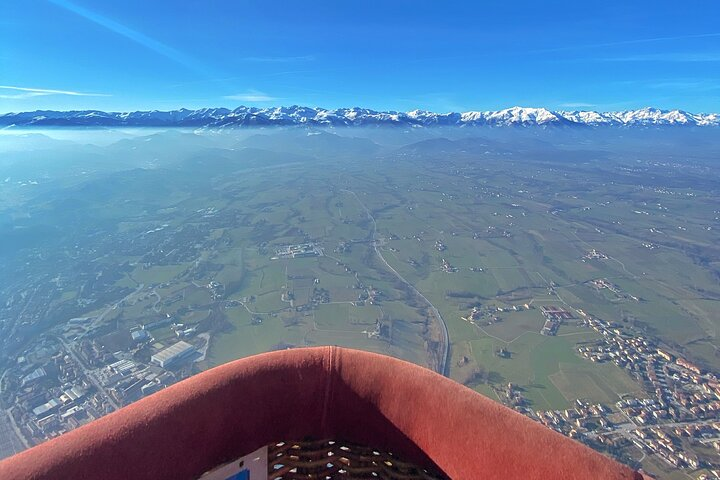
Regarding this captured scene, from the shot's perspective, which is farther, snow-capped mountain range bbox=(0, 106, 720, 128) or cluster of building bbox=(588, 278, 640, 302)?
snow-capped mountain range bbox=(0, 106, 720, 128)

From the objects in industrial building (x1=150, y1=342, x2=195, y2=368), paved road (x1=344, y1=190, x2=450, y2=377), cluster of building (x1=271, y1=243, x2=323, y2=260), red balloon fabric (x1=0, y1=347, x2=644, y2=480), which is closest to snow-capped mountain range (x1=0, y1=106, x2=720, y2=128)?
cluster of building (x1=271, y1=243, x2=323, y2=260)

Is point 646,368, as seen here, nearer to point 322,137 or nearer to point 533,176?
point 533,176

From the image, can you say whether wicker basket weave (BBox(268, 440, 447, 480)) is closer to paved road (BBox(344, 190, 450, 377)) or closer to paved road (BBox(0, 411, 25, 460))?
paved road (BBox(344, 190, 450, 377))

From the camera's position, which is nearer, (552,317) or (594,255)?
(552,317)

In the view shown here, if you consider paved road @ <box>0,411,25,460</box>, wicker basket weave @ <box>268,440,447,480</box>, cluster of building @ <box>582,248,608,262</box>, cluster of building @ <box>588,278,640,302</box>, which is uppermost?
wicker basket weave @ <box>268,440,447,480</box>

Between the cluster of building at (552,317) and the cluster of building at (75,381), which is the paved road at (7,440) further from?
the cluster of building at (552,317)

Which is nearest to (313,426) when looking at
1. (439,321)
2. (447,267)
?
(439,321)

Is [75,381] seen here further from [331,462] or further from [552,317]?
[552,317]

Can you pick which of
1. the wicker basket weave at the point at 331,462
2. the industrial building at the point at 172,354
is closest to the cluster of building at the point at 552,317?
the industrial building at the point at 172,354

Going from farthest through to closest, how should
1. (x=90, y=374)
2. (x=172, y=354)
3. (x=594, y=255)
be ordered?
1. (x=594, y=255)
2. (x=172, y=354)
3. (x=90, y=374)
